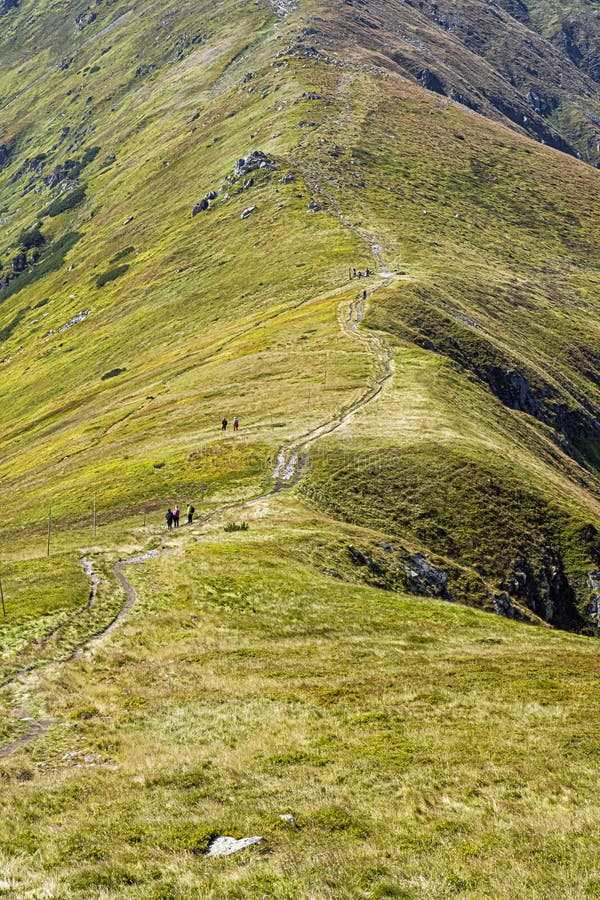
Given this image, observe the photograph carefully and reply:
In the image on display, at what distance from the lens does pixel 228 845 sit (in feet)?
48.8

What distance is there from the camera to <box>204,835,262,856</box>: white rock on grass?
14.6 m

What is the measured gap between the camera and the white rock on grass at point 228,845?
14586 mm

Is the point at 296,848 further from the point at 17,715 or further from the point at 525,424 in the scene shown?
the point at 525,424

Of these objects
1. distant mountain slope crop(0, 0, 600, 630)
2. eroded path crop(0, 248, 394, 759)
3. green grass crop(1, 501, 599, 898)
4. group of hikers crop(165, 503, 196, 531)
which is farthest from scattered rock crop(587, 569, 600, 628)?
group of hikers crop(165, 503, 196, 531)

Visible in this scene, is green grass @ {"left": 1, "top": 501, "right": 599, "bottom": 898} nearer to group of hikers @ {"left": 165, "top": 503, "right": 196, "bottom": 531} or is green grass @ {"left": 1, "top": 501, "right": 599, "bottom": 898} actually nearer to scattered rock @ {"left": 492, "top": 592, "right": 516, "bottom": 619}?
scattered rock @ {"left": 492, "top": 592, "right": 516, "bottom": 619}

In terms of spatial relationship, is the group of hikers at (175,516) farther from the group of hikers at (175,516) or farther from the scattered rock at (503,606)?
the scattered rock at (503,606)

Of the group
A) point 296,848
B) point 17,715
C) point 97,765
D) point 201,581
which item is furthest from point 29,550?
point 296,848

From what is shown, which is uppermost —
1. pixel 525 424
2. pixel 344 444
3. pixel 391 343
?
pixel 391 343

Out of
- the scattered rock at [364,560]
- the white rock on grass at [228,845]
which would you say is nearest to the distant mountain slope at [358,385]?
the scattered rock at [364,560]

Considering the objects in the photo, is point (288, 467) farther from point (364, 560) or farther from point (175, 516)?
point (364, 560)

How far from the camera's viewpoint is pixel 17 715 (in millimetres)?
24328

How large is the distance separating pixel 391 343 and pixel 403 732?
283ft

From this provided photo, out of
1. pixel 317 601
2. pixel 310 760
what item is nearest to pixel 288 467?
pixel 317 601

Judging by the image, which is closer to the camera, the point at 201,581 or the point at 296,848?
the point at 296,848
